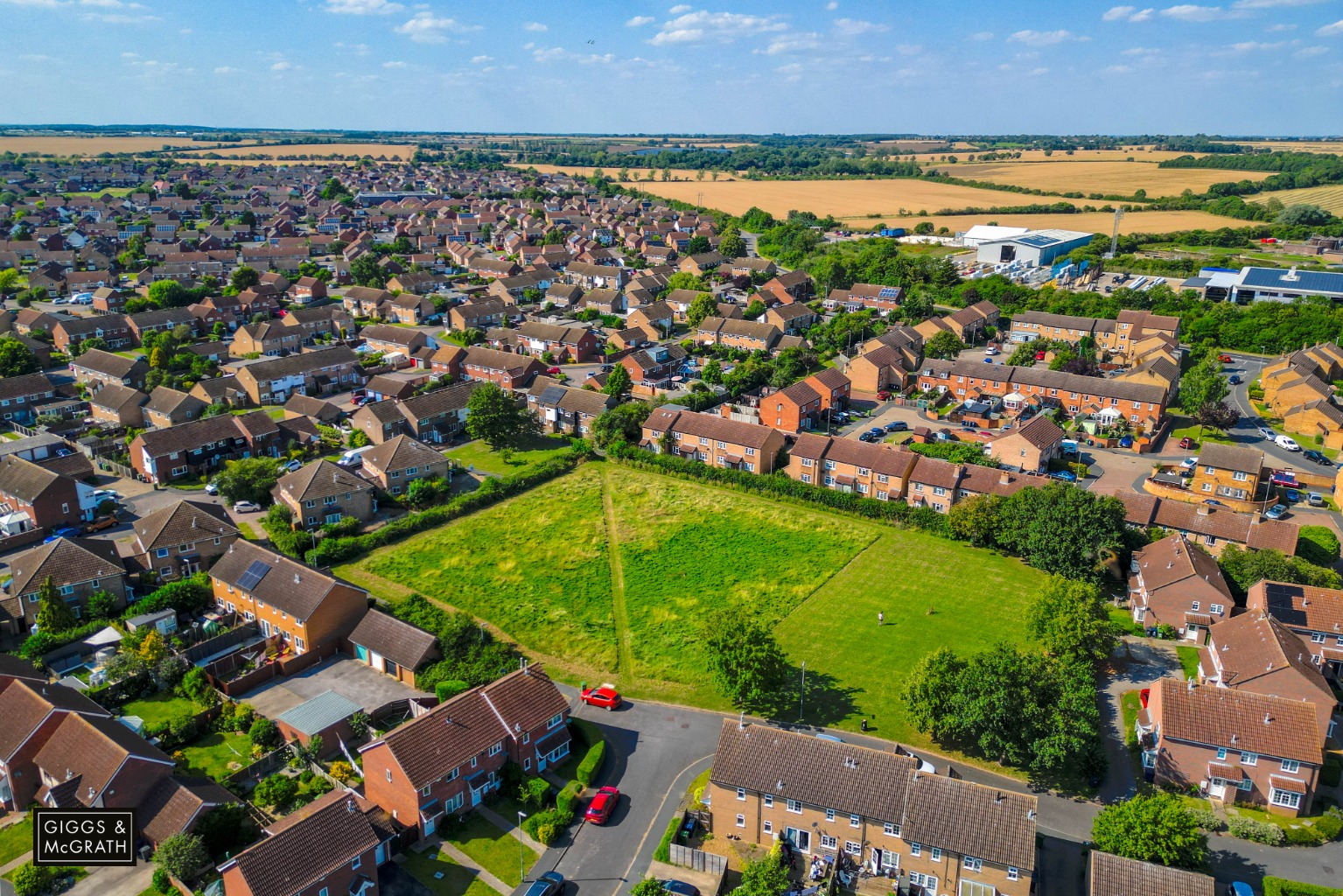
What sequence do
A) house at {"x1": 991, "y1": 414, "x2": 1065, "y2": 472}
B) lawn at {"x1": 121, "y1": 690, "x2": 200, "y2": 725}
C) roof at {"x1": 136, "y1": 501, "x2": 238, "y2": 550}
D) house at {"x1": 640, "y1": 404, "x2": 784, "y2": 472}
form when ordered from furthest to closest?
house at {"x1": 640, "y1": 404, "x2": 784, "y2": 472}
house at {"x1": 991, "y1": 414, "x2": 1065, "y2": 472}
roof at {"x1": 136, "y1": 501, "x2": 238, "y2": 550}
lawn at {"x1": 121, "y1": 690, "x2": 200, "y2": 725}

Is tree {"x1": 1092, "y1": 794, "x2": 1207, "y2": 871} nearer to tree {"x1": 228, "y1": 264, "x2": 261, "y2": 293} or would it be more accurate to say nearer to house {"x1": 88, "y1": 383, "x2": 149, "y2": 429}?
house {"x1": 88, "y1": 383, "x2": 149, "y2": 429}

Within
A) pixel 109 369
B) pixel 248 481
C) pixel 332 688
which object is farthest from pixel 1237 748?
pixel 109 369

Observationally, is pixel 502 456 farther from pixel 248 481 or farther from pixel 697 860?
pixel 697 860

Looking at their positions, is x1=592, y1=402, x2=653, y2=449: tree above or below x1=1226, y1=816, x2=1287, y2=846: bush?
above

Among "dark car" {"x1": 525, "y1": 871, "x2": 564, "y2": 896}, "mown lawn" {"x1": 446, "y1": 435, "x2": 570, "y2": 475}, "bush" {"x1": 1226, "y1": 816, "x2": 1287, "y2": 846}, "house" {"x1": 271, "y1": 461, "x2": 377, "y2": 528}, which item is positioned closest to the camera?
"dark car" {"x1": 525, "y1": 871, "x2": 564, "y2": 896}

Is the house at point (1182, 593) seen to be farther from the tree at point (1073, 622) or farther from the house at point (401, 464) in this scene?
the house at point (401, 464)

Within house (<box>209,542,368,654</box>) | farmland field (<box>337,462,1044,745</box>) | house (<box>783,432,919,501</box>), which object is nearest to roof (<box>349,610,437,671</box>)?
house (<box>209,542,368,654</box>)

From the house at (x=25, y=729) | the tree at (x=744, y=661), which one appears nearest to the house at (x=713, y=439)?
the tree at (x=744, y=661)
